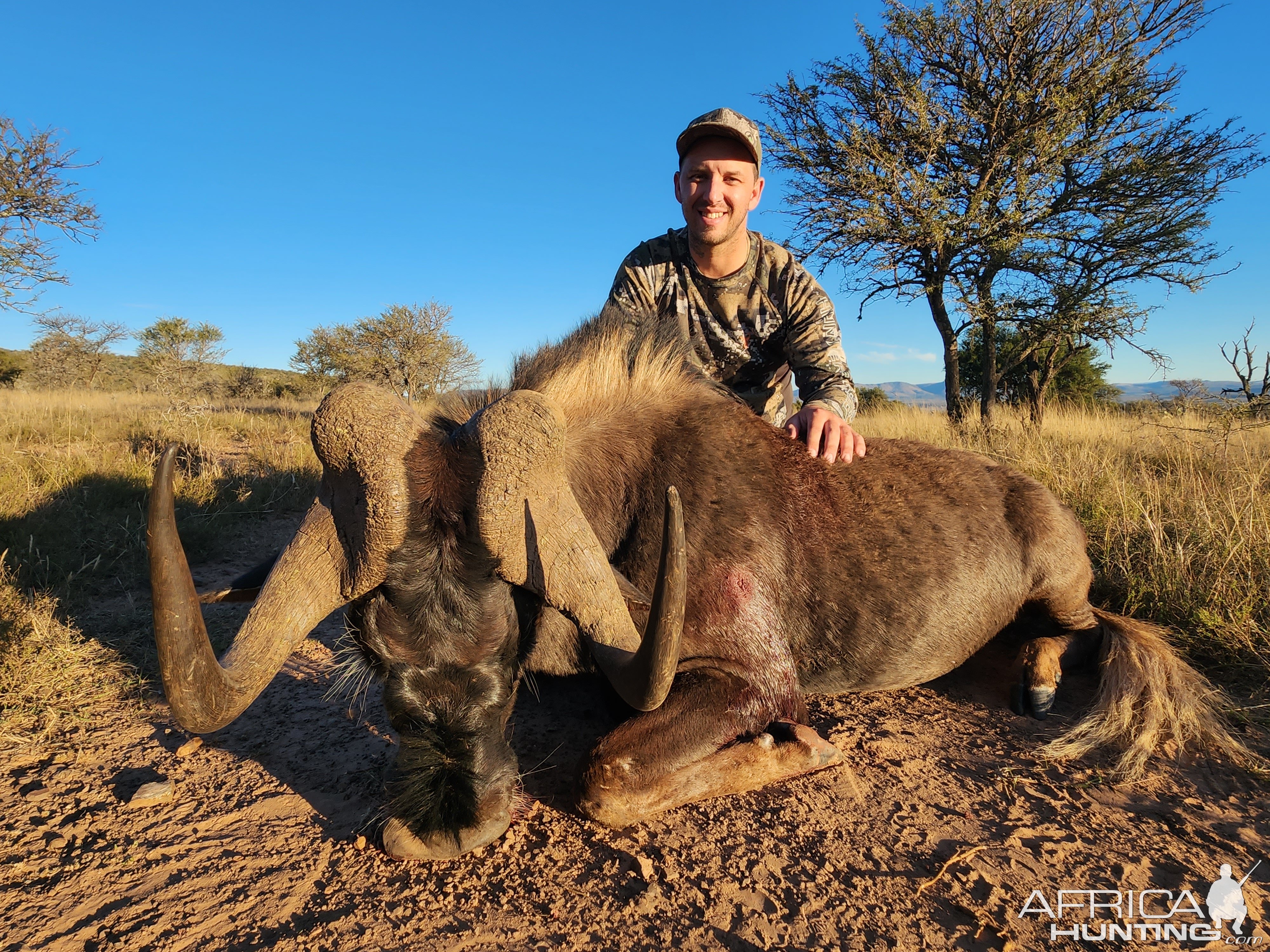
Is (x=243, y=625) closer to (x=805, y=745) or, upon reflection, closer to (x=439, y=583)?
(x=439, y=583)

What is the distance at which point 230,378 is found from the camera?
101ft

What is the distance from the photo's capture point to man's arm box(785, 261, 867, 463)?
3.49 metres

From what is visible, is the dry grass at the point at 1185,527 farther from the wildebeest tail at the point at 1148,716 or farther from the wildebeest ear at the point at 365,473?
the wildebeest ear at the point at 365,473

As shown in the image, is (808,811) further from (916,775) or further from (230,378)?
(230,378)

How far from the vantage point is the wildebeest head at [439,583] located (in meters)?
2.13

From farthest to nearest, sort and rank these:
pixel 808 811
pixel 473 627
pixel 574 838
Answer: pixel 808 811, pixel 574 838, pixel 473 627

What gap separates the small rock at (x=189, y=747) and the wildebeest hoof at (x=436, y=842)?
1428mm

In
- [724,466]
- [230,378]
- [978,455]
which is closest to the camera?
[724,466]

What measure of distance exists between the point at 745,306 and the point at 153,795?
14.6 feet

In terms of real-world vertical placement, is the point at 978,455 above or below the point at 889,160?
below

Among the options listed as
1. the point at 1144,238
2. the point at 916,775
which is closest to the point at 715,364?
the point at 916,775

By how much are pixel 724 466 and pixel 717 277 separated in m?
2.28

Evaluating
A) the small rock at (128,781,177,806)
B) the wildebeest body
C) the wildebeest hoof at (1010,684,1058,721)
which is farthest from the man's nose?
the small rock at (128,781,177,806)

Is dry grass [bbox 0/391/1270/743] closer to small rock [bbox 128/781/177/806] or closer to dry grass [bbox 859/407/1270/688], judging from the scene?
dry grass [bbox 859/407/1270/688]
